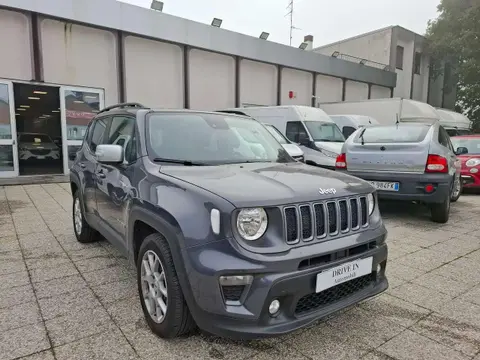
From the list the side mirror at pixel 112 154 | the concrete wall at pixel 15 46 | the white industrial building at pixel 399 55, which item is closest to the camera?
the side mirror at pixel 112 154

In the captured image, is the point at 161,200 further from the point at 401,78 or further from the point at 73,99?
the point at 401,78

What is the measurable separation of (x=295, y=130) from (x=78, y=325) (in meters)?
9.15

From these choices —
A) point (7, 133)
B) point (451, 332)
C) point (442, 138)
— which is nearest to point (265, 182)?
point (451, 332)

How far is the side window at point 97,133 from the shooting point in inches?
157

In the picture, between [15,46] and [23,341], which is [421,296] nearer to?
[23,341]

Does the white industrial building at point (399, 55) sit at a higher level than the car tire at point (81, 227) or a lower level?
higher

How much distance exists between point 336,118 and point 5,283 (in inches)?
477

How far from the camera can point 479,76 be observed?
22.2 meters

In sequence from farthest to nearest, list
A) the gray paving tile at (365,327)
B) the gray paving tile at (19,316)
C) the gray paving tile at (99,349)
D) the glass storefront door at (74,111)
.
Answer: the glass storefront door at (74,111), the gray paving tile at (19,316), the gray paving tile at (365,327), the gray paving tile at (99,349)

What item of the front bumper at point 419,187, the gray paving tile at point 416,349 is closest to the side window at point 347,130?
the front bumper at point 419,187

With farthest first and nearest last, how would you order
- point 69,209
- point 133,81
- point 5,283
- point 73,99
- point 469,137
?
point 133,81, point 73,99, point 469,137, point 69,209, point 5,283

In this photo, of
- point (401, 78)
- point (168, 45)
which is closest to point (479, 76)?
point (401, 78)

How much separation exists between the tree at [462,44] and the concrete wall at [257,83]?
13.9m

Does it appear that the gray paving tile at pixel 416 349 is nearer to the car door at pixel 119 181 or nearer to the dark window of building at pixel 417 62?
the car door at pixel 119 181
